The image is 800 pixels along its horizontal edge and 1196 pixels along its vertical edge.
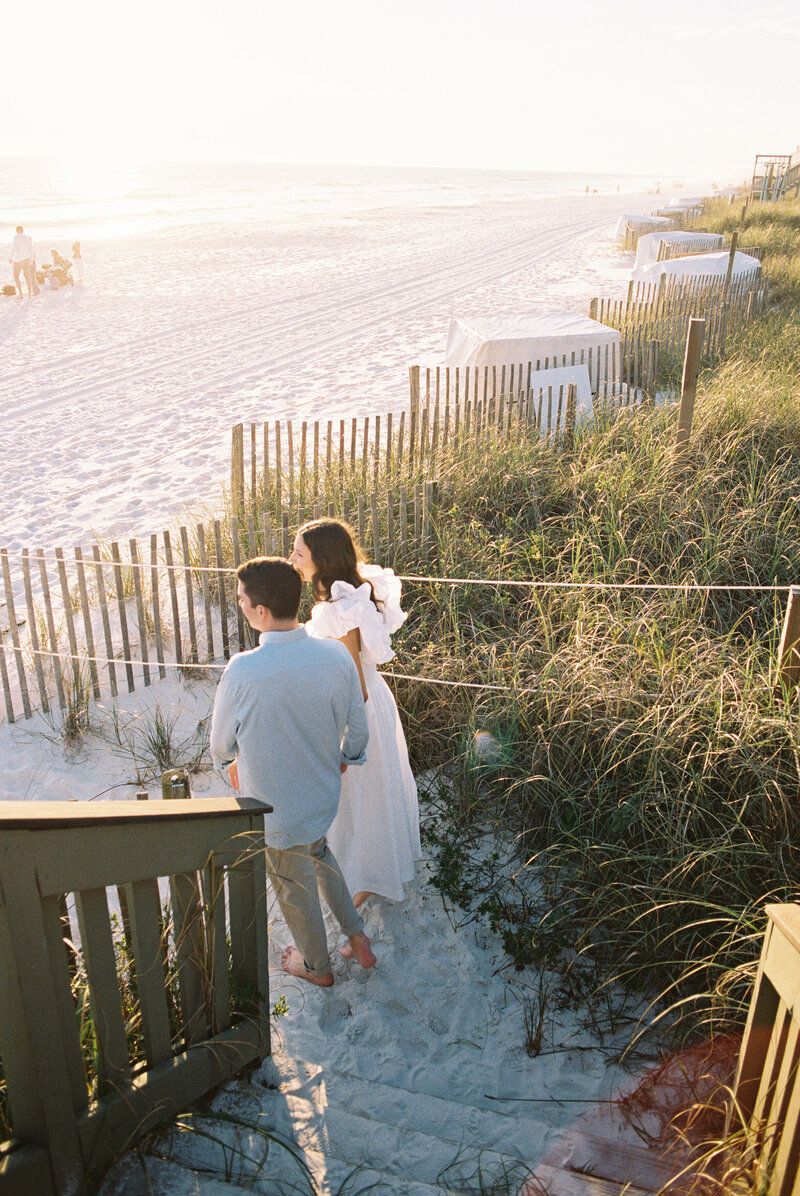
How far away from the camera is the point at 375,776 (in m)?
3.27

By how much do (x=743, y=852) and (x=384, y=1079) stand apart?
4.90 feet

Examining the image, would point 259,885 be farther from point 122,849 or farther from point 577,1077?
point 577,1077

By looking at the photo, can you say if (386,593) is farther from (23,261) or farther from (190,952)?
(23,261)

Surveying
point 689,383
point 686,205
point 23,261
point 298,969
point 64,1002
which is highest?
point 686,205

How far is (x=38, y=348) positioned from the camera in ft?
46.8

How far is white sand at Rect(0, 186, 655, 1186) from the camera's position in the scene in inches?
119

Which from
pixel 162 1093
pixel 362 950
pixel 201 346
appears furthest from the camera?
pixel 201 346

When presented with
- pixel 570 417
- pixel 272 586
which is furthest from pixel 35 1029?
pixel 570 417

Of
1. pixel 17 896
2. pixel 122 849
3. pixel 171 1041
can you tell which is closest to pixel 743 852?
pixel 171 1041

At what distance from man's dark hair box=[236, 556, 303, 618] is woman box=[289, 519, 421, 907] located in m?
0.42

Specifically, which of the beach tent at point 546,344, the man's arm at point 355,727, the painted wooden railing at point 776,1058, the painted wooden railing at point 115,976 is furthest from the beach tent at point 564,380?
the painted wooden railing at point 776,1058

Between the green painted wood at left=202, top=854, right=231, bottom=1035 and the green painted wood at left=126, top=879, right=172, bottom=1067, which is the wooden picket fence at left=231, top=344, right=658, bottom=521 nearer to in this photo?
the green painted wood at left=202, top=854, right=231, bottom=1035

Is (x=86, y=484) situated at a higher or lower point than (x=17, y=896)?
lower

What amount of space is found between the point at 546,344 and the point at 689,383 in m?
3.09
